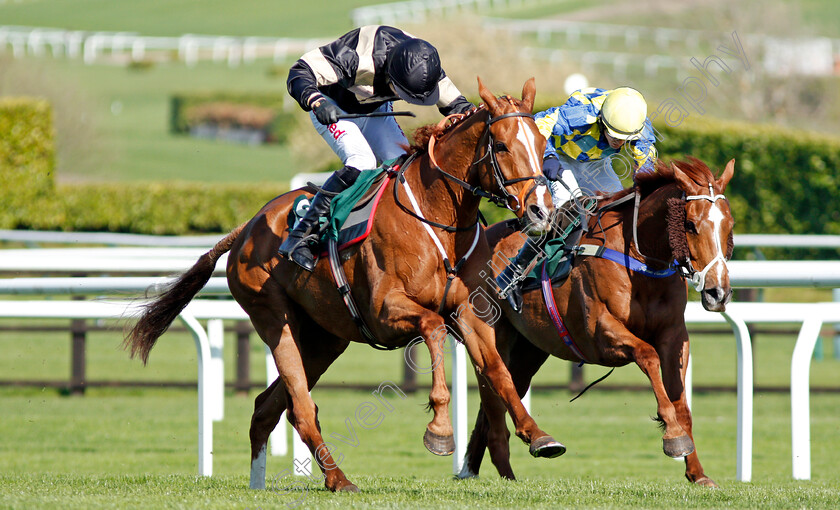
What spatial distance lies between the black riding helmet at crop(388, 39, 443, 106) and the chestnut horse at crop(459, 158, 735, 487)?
1.06m

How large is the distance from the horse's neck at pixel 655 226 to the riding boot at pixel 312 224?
124 centimetres

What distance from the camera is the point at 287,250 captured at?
453 cm

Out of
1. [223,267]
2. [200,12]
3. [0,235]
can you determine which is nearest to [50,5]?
[200,12]

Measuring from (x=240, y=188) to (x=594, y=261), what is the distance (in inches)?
492

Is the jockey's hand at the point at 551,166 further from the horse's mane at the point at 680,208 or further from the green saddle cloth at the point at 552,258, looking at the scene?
the horse's mane at the point at 680,208

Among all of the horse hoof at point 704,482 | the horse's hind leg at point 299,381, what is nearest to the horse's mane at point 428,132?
the horse's hind leg at point 299,381

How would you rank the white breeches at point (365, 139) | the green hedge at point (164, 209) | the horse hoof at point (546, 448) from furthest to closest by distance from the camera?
1. the green hedge at point (164, 209)
2. the white breeches at point (365, 139)
3. the horse hoof at point (546, 448)

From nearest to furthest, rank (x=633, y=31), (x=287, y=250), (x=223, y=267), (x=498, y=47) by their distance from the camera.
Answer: (x=287, y=250)
(x=223, y=267)
(x=498, y=47)
(x=633, y=31)

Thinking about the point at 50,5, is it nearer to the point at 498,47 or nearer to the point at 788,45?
the point at 498,47

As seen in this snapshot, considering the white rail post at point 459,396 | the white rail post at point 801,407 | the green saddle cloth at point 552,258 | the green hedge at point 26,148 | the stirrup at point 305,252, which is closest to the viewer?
the stirrup at point 305,252

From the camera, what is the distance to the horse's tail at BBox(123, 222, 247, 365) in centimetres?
526

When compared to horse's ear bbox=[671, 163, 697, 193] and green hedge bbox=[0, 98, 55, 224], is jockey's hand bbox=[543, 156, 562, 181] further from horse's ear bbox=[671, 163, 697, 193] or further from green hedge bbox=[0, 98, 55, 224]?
green hedge bbox=[0, 98, 55, 224]

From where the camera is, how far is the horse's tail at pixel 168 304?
5.26 metres

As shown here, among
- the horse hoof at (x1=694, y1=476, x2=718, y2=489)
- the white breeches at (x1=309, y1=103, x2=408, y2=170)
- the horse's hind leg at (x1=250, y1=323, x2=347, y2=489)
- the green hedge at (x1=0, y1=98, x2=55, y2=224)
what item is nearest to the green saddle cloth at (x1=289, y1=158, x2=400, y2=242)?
the white breeches at (x1=309, y1=103, x2=408, y2=170)
